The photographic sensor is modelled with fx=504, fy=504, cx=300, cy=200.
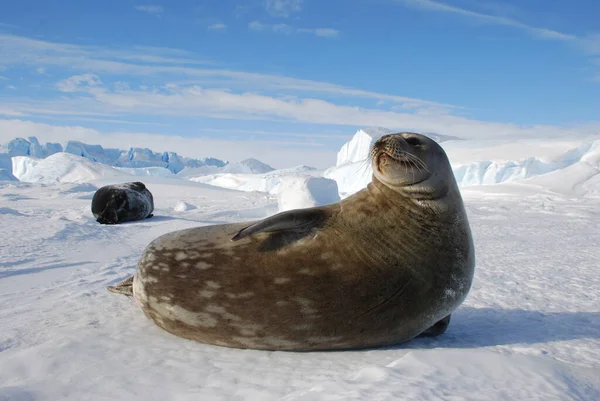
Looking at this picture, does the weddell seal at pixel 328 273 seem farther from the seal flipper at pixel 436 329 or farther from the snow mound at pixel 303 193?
the snow mound at pixel 303 193

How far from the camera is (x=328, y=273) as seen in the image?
7.43 feet

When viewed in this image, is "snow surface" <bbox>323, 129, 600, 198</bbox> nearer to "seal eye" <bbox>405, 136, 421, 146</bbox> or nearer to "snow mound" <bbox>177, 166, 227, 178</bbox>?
"seal eye" <bbox>405, 136, 421, 146</bbox>

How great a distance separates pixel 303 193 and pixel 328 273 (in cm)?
909

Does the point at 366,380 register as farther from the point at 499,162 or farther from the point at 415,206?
the point at 499,162

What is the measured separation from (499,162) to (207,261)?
29745 mm

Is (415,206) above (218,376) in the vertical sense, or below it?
above

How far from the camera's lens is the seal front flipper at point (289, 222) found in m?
2.26

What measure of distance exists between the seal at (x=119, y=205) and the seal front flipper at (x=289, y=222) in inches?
260

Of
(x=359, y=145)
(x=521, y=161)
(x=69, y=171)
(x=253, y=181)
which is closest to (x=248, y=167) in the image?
(x=253, y=181)

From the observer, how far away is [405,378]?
169 centimetres

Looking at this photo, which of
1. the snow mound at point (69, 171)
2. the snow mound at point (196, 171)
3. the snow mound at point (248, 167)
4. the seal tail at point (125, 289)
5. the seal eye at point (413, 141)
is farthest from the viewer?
the snow mound at point (248, 167)

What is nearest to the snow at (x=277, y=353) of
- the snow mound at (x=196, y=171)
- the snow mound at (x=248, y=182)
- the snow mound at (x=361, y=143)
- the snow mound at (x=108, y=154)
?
the snow mound at (x=248, y=182)

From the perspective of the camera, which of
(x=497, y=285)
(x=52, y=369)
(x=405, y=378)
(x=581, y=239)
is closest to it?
(x=405, y=378)

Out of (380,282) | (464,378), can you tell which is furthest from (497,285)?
(464,378)
